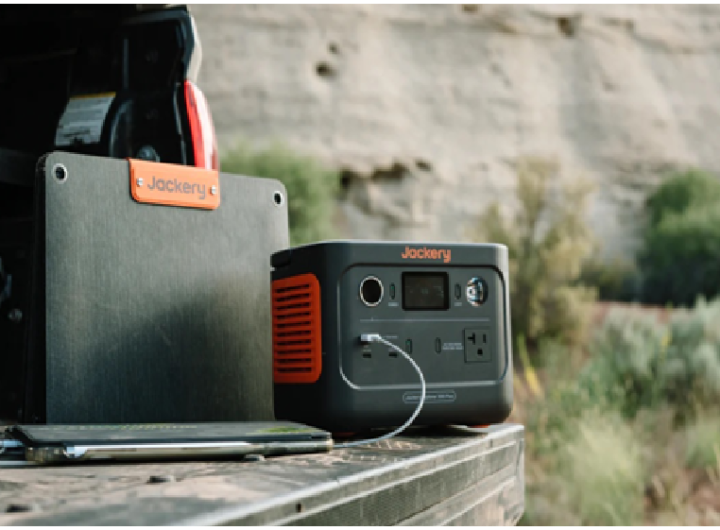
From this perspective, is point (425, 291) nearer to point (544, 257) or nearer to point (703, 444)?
point (703, 444)

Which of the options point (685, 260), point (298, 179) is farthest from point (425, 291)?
point (685, 260)

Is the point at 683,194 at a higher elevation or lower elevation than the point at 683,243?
higher

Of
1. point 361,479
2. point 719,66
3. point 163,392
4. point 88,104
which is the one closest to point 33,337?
point 163,392

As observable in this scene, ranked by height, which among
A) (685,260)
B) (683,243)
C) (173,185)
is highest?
(683,243)

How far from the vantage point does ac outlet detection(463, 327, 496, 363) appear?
153 centimetres

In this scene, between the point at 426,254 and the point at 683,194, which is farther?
the point at 683,194

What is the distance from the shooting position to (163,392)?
1.53m

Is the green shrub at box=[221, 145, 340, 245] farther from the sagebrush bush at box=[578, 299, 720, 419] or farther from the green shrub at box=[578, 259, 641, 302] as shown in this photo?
the sagebrush bush at box=[578, 299, 720, 419]

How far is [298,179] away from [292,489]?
1307 cm

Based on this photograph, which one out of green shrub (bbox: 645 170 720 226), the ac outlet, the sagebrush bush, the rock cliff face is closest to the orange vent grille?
the ac outlet

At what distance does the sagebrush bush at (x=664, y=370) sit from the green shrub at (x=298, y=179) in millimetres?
7281

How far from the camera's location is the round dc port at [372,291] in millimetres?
1442

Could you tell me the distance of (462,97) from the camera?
650 inches

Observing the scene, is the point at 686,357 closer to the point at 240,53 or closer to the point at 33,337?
the point at 33,337
